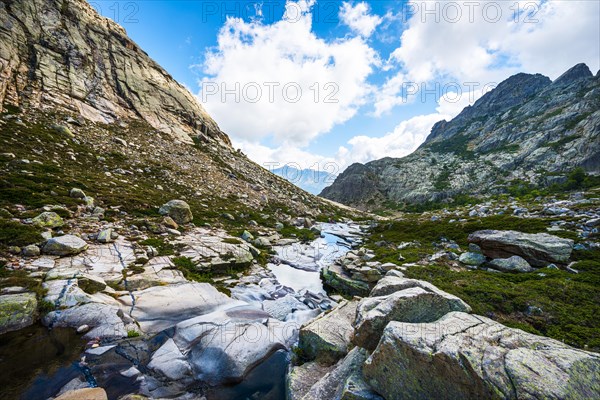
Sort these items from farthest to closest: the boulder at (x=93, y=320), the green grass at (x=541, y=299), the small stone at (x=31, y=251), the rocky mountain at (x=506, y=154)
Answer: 1. the rocky mountain at (x=506, y=154)
2. the small stone at (x=31, y=251)
3. the green grass at (x=541, y=299)
4. the boulder at (x=93, y=320)

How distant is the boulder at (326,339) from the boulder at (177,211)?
47.7 ft

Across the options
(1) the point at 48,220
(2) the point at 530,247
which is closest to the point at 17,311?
(1) the point at 48,220

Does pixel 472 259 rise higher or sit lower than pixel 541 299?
higher

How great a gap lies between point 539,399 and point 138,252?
49.4ft

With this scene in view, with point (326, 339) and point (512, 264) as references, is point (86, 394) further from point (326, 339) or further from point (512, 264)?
point (512, 264)

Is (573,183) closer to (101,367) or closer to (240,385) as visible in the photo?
(240,385)

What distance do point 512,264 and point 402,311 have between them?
11.5 metres

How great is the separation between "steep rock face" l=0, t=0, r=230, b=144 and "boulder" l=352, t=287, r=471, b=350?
40897 millimetres

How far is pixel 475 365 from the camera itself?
4484 millimetres

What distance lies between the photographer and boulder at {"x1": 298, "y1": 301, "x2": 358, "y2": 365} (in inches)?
302

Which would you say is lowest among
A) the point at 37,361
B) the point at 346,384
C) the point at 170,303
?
the point at 346,384

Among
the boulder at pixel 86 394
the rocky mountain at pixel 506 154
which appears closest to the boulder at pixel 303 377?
the boulder at pixel 86 394

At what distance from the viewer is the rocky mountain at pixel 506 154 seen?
64562mm

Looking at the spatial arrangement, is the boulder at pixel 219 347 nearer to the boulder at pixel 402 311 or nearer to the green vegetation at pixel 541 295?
the boulder at pixel 402 311
